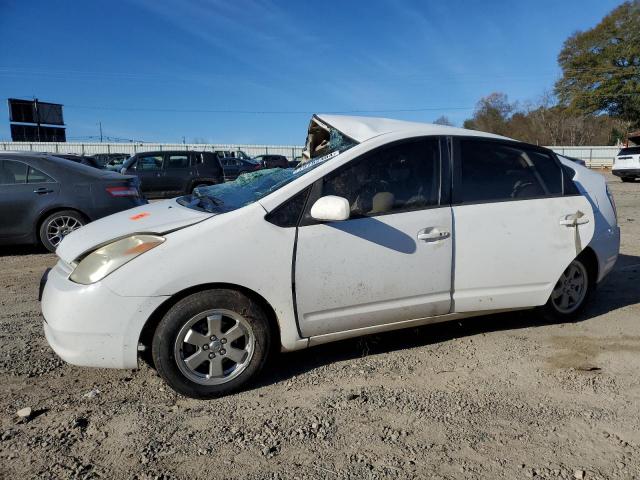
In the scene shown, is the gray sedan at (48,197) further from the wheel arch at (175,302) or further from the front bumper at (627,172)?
the front bumper at (627,172)

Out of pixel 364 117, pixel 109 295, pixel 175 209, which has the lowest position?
pixel 109 295

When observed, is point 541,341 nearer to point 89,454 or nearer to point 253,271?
point 253,271

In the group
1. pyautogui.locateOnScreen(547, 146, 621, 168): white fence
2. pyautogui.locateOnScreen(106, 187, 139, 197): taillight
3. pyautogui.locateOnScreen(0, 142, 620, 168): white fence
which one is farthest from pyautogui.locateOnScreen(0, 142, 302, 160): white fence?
pyautogui.locateOnScreen(106, 187, 139, 197): taillight

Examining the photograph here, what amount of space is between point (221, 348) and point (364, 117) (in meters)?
2.18

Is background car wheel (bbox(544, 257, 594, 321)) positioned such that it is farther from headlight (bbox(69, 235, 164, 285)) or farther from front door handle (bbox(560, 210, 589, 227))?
headlight (bbox(69, 235, 164, 285))

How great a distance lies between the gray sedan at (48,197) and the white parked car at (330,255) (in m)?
3.85

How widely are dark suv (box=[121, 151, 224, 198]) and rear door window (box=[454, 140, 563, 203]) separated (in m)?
11.9

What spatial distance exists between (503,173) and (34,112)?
6390cm

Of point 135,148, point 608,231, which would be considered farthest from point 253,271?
point 135,148

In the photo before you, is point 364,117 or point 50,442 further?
point 364,117

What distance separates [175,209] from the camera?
3318 mm

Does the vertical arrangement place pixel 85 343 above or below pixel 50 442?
above

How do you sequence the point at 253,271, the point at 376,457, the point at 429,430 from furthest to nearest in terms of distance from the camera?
the point at 253,271, the point at 429,430, the point at 376,457

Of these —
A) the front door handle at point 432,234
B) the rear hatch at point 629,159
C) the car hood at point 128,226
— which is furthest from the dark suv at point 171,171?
the rear hatch at point 629,159
